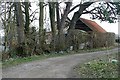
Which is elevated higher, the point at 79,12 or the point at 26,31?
the point at 79,12

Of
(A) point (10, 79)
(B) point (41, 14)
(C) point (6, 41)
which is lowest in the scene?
(A) point (10, 79)

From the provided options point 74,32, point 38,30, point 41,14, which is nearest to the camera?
point 38,30

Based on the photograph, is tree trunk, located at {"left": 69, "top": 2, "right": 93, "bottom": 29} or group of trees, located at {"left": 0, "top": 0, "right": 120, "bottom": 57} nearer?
group of trees, located at {"left": 0, "top": 0, "right": 120, "bottom": 57}

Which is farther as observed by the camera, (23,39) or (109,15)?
(109,15)

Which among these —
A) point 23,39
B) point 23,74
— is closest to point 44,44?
point 23,39

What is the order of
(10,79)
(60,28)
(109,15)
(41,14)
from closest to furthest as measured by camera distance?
(10,79), (41,14), (60,28), (109,15)

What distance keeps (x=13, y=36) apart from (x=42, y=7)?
4.29 metres

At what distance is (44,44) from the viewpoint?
606 inches

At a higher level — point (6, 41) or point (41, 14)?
point (41, 14)

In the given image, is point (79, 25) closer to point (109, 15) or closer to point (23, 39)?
point (109, 15)

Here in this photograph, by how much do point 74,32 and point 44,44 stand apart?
349 cm

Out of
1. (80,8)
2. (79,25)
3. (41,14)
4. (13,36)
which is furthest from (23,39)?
(79,25)

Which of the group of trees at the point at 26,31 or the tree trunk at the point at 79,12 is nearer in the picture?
the group of trees at the point at 26,31

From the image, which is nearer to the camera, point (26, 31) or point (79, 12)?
point (26, 31)
